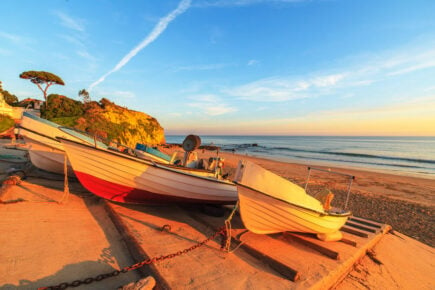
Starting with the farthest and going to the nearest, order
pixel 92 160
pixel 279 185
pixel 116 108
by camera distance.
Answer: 1. pixel 116 108
2. pixel 92 160
3. pixel 279 185

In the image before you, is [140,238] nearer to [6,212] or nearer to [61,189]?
[6,212]

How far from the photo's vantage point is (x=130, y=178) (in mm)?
5539

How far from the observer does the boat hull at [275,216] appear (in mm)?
4215

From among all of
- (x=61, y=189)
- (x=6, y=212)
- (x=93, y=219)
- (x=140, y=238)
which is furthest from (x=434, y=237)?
(x=61, y=189)

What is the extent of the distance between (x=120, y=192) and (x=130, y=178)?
0.65 metres

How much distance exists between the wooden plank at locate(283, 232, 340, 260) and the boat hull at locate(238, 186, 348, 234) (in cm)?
29

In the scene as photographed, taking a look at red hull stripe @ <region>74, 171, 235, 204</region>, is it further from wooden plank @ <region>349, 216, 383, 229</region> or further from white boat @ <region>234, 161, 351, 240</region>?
wooden plank @ <region>349, 216, 383, 229</region>

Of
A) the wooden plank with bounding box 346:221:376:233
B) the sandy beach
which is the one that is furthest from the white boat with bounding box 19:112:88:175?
the wooden plank with bounding box 346:221:376:233

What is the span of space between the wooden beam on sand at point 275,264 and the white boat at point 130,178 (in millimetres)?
2314

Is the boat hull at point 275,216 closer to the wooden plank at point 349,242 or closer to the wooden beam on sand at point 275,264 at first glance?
the wooden beam on sand at point 275,264

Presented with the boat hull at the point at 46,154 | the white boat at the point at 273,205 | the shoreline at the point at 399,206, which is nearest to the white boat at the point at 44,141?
the boat hull at the point at 46,154

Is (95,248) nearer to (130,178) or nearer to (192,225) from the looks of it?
(130,178)

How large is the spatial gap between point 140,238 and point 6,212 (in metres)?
3.55

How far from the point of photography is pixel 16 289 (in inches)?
105
